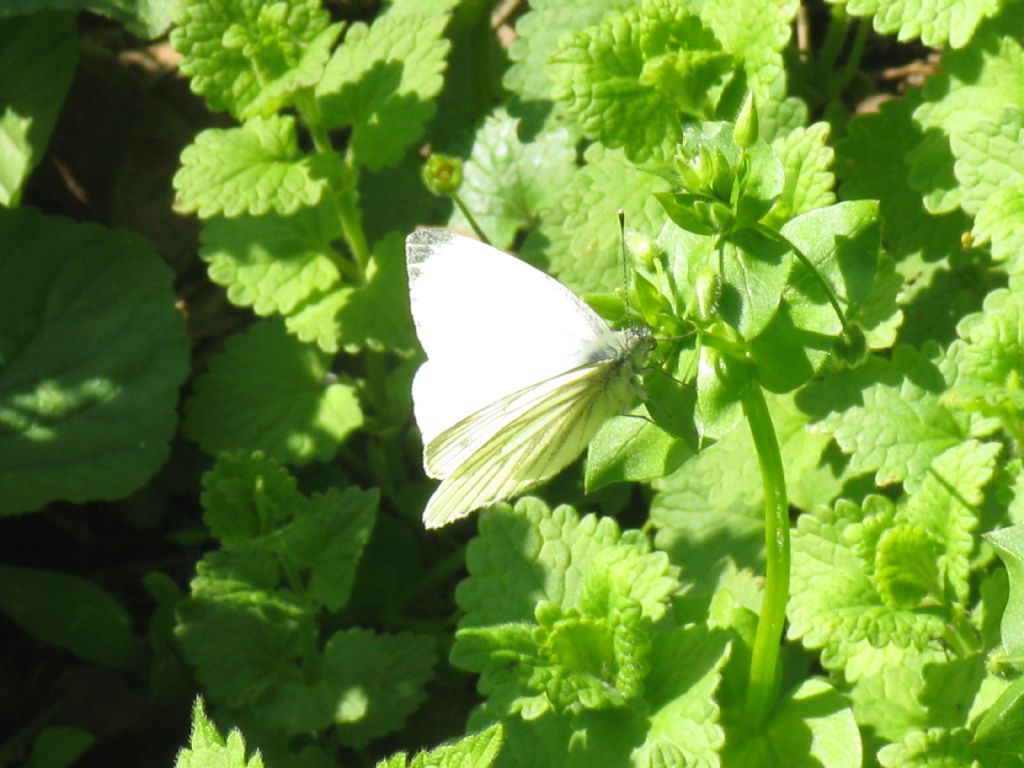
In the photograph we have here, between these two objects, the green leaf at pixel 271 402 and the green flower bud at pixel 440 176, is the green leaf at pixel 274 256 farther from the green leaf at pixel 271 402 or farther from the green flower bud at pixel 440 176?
the green flower bud at pixel 440 176

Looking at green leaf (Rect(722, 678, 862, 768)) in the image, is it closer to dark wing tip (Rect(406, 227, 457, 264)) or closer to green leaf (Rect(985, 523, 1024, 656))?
green leaf (Rect(985, 523, 1024, 656))

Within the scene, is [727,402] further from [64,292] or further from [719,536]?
[64,292]

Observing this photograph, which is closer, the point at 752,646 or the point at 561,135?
the point at 752,646

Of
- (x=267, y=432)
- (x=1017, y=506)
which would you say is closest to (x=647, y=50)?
(x=1017, y=506)

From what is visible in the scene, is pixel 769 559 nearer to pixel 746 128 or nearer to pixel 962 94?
pixel 746 128

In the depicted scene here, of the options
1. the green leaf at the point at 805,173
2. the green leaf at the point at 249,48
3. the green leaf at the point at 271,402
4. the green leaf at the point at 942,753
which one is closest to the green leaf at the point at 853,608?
the green leaf at the point at 942,753
